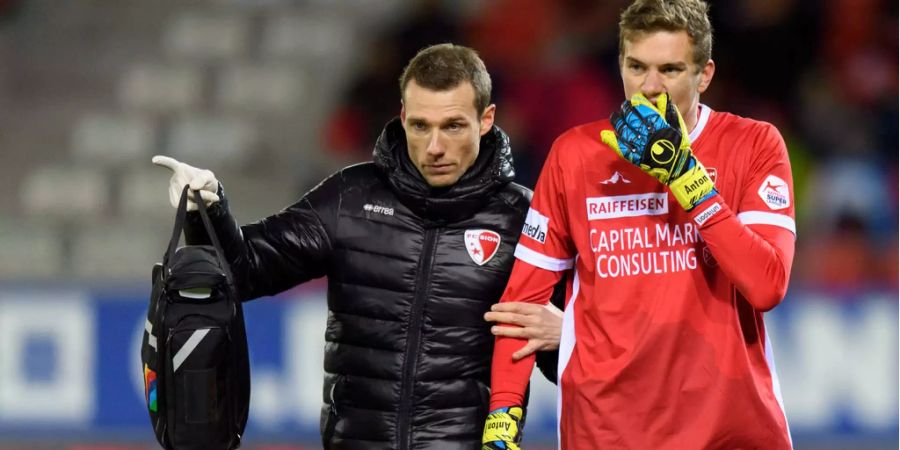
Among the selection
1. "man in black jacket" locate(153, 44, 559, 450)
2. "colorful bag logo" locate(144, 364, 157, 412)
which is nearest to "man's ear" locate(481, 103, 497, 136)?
"man in black jacket" locate(153, 44, 559, 450)

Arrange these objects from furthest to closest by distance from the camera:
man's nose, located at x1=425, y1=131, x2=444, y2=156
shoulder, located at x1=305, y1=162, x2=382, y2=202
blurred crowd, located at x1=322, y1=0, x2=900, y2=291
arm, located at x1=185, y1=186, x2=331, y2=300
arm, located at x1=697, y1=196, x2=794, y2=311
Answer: blurred crowd, located at x1=322, y1=0, x2=900, y2=291
shoulder, located at x1=305, y1=162, x2=382, y2=202
arm, located at x1=185, y1=186, x2=331, y2=300
man's nose, located at x1=425, y1=131, x2=444, y2=156
arm, located at x1=697, y1=196, x2=794, y2=311

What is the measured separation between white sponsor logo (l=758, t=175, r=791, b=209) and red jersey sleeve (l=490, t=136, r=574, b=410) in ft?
1.66

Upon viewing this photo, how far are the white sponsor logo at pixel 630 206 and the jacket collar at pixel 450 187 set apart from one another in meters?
0.41

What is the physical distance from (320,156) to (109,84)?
175cm

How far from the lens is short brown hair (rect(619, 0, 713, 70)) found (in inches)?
128

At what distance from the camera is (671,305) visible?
3219mm

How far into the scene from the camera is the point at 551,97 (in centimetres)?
863

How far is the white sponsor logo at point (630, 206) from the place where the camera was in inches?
131

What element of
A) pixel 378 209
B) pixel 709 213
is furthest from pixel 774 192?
pixel 378 209

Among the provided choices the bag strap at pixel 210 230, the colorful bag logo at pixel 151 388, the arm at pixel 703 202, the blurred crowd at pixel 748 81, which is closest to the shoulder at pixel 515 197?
the arm at pixel 703 202

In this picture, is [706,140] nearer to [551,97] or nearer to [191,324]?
[191,324]

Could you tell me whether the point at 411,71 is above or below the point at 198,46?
below

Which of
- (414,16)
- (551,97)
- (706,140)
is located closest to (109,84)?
(414,16)

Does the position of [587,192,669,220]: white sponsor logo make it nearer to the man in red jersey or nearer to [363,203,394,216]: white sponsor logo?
the man in red jersey
